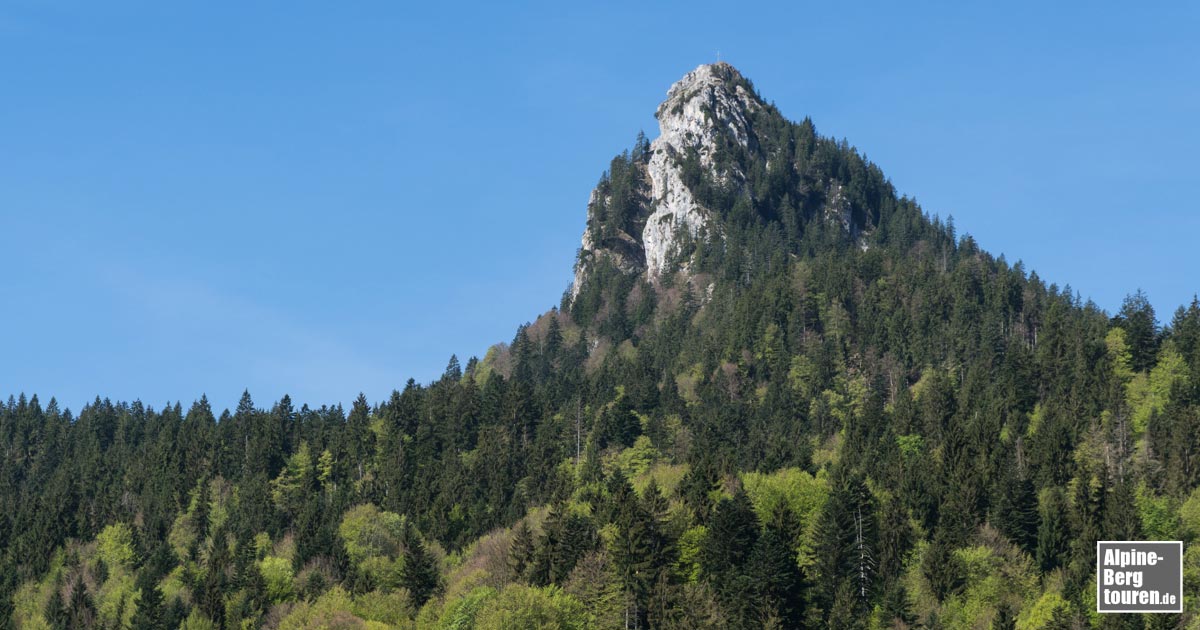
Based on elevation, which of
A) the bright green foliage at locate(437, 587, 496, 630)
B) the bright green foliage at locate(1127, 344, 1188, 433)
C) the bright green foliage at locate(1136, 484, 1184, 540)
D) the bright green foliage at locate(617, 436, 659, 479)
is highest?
the bright green foliage at locate(1127, 344, 1188, 433)

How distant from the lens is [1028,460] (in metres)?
157

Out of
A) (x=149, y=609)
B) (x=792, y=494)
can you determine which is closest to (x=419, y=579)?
(x=149, y=609)

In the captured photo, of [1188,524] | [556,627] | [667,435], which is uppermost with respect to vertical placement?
[667,435]

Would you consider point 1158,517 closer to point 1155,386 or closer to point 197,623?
point 1155,386

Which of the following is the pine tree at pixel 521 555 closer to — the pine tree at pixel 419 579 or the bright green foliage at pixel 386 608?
the pine tree at pixel 419 579

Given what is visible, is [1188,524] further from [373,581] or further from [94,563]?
[94,563]

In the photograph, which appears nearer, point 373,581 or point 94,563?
point 373,581

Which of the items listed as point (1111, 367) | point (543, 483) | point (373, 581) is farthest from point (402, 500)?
point (1111, 367)

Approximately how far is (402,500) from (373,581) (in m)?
27.6

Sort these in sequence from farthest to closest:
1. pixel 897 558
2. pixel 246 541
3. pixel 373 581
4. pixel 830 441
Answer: pixel 830 441
pixel 246 541
pixel 373 581
pixel 897 558

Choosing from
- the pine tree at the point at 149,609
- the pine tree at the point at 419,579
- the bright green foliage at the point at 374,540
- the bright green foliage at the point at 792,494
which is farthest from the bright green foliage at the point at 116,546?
the bright green foliage at the point at 792,494

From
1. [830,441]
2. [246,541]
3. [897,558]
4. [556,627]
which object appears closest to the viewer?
[556,627]

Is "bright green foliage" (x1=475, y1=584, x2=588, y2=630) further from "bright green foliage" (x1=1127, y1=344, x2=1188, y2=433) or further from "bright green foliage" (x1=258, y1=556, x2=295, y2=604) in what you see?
"bright green foliage" (x1=1127, y1=344, x2=1188, y2=433)

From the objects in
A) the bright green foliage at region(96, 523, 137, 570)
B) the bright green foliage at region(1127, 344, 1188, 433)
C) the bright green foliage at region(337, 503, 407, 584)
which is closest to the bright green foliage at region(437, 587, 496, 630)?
the bright green foliage at region(337, 503, 407, 584)
